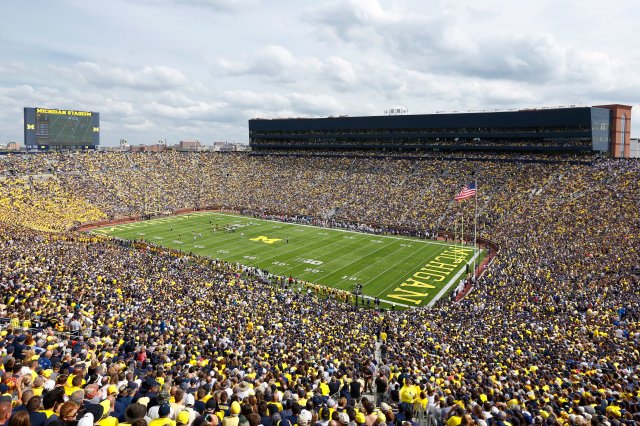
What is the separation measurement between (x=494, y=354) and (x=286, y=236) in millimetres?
35849

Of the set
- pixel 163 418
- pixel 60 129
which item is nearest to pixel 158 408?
pixel 163 418

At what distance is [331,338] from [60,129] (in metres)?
74.0

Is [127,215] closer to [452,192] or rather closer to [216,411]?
[452,192]

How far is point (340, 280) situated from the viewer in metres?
33.9

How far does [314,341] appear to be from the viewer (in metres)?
16.5

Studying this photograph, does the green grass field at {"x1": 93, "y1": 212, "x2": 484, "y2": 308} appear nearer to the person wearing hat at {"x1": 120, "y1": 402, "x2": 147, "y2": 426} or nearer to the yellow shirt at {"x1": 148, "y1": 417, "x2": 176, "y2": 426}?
the yellow shirt at {"x1": 148, "y1": 417, "x2": 176, "y2": 426}

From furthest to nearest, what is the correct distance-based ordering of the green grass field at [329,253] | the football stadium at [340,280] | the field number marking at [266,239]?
the field number marking at [266,239]
the green grass field at [329,253]
the football stadium at [340,280]

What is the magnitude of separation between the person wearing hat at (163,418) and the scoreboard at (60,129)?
78913mm

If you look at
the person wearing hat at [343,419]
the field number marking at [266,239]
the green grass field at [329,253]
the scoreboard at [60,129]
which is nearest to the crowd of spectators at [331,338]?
the person wearing hat at [343,419]

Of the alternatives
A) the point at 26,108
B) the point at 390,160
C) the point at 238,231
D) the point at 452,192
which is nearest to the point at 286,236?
the point at 238,231

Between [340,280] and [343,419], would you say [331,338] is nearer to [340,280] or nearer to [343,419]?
[343,419]

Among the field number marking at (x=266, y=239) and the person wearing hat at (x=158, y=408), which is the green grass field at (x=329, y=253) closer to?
the field number marking at (x=266, y=239)

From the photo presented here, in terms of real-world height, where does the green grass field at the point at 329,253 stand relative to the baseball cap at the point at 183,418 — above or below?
below

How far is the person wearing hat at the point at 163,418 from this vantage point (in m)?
5.90
